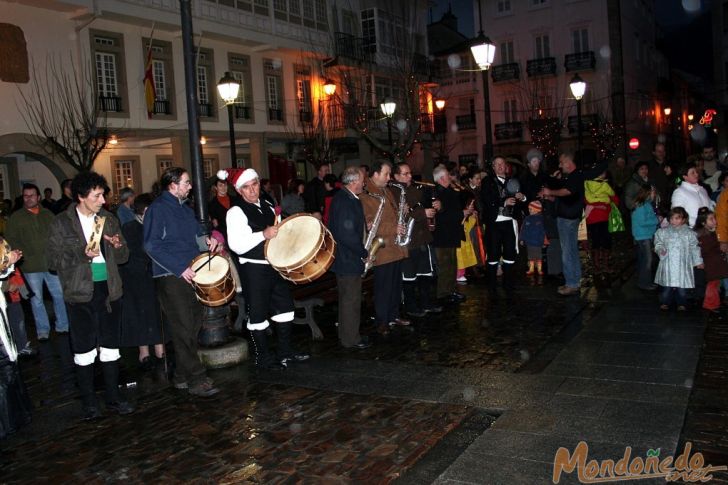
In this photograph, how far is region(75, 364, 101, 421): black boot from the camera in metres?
6.28

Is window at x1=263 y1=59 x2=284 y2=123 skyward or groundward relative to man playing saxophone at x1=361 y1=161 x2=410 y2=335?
skyward

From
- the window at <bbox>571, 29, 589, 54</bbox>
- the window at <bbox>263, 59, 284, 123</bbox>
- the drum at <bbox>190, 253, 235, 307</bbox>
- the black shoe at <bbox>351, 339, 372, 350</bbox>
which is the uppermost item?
the window at <bbox>571, 29, 589, 54</bbox>

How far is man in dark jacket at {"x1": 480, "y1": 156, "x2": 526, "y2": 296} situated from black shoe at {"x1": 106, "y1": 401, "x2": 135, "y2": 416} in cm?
638

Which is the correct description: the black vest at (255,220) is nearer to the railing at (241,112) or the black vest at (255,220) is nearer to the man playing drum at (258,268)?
the man playing drum at (258,268)

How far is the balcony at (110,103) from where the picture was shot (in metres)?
21.5

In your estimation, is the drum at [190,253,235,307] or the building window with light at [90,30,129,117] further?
the building window with light at [90,30,129,117]

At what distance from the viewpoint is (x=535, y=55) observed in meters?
45.7

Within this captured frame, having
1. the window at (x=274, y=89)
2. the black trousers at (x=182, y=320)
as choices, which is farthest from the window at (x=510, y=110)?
the black trousers at (x=182, y=320)

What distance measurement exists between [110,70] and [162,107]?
2.30m

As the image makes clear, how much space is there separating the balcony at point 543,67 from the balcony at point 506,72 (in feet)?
2.84

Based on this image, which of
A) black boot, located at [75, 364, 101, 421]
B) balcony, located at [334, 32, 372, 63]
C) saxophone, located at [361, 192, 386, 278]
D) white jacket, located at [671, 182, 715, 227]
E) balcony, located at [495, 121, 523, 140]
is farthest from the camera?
balcony, located at [495, 121, 523, 140]

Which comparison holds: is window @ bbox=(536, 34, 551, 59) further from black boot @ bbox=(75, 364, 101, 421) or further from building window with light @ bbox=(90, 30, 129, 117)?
black boot @ bbox=(75, 364, 101, 421)

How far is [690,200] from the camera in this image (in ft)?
31.4

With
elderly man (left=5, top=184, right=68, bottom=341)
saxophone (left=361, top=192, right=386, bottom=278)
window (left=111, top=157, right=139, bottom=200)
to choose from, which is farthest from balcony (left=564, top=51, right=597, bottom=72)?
elderly man (left=5, top=184, right=68, bottom=341)
